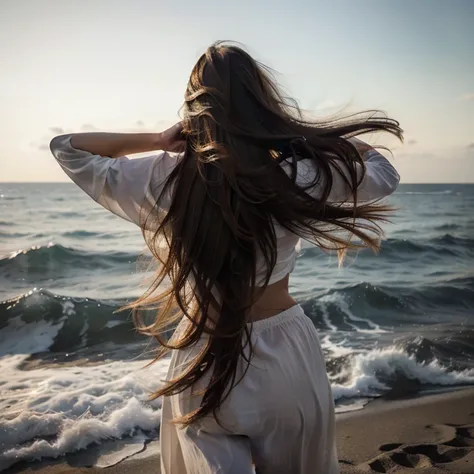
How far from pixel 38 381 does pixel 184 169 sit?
3.71 meters

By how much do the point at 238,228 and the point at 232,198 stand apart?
0.08m

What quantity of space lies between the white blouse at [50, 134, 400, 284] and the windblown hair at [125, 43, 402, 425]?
0.03m

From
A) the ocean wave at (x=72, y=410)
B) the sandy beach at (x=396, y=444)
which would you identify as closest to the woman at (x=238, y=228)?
the sandy beach at (x=396, y=444)

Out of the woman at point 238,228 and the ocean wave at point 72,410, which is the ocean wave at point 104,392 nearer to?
the ocean wave at point 72,410

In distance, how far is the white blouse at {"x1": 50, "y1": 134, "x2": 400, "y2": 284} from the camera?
161cm

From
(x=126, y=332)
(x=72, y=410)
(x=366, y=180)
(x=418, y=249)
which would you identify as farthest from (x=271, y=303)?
(x=418, y=249)

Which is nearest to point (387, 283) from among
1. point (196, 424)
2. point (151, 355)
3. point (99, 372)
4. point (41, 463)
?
point (151, 355)

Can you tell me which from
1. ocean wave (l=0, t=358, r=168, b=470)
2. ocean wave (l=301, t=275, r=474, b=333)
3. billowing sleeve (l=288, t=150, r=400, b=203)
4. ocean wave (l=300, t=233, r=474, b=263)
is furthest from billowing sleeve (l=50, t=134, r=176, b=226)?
ocean wave (l=300, t=233, r=474, b=263)

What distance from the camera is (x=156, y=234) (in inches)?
66.1

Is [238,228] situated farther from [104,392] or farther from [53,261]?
[53,261]

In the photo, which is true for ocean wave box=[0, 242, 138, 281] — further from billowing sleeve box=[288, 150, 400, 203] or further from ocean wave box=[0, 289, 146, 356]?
billowing sleeve box=[288, 150, 400, 203]

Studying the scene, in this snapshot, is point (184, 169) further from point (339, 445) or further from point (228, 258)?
point (339, 445)

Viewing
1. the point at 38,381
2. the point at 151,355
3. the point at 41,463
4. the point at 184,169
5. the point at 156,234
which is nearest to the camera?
the point at 184,169

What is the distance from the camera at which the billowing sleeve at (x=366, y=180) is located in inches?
64.5
